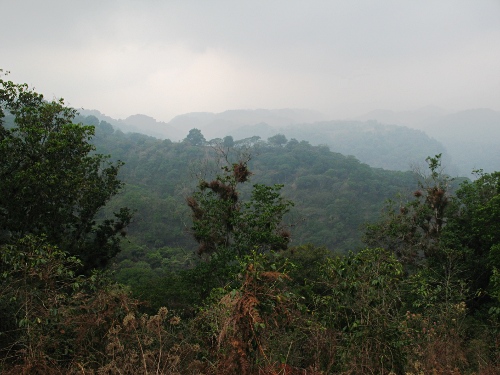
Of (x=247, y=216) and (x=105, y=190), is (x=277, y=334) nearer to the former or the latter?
(x=247, y=216)

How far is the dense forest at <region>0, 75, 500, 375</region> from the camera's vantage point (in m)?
4.02

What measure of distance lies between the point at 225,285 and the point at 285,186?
188ft

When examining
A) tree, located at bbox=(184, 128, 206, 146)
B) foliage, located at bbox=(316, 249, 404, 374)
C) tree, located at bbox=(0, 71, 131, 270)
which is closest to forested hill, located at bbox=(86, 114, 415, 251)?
tree, located at bbox=(184, 128, 206, 146)

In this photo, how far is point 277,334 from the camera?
4176mm

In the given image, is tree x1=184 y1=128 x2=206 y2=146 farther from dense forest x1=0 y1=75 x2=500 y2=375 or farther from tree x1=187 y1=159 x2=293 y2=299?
tree x1=187 y1=159 x2=293 y2=299

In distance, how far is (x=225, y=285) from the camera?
757 cm

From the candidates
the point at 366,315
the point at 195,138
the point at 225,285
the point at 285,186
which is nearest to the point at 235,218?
the point at 225,285

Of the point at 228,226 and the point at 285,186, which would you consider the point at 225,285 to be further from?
the point at 285,186

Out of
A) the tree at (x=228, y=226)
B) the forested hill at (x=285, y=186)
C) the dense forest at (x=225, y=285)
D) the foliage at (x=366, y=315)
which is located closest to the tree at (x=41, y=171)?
the dense forest at (x=225, y=285)

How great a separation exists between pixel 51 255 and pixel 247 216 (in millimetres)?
7259

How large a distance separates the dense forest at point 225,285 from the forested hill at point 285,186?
14.5 m

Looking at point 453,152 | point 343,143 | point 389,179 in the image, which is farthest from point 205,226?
point 453,152

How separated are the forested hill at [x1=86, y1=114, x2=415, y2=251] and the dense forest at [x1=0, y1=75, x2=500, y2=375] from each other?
47.6 feet

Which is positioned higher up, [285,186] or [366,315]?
[366,315]
